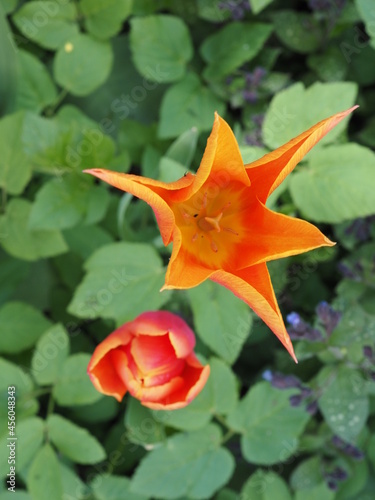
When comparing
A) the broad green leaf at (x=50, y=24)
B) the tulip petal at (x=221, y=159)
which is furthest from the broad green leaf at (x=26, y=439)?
the broad green leaf at (x=50, y=24)

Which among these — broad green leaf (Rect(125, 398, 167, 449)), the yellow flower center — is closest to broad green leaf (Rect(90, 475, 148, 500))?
broad green leaf (Rect(125, 398, 167, 449))

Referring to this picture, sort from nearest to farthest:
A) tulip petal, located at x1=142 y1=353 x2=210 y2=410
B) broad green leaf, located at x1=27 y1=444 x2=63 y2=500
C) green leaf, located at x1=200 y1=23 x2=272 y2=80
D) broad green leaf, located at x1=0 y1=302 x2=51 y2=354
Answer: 1. tulip petal, located at x1=142 y1=353 x2=210 y2=410
2. broad green leaf, located at x1=27 y1=444 x2=63 y2=500
3. broad green leaf, located at x1=0 y1=302 x2=51 y2=354
4. green leaf, located at x1=200 y1=23 x2=272 y2=80

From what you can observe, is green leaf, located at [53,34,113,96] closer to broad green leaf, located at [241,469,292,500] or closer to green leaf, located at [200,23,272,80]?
green leaf, located at [200,23,272,80]

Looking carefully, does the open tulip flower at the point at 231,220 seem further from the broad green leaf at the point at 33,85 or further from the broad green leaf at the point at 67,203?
the broad green leaf at the point at 33,85

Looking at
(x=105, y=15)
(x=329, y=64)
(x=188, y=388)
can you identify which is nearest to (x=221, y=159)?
(x=188, y=388)

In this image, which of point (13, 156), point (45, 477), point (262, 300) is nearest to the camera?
point (262, 300)

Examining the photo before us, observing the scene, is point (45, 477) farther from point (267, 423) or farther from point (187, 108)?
point (187, 108)
